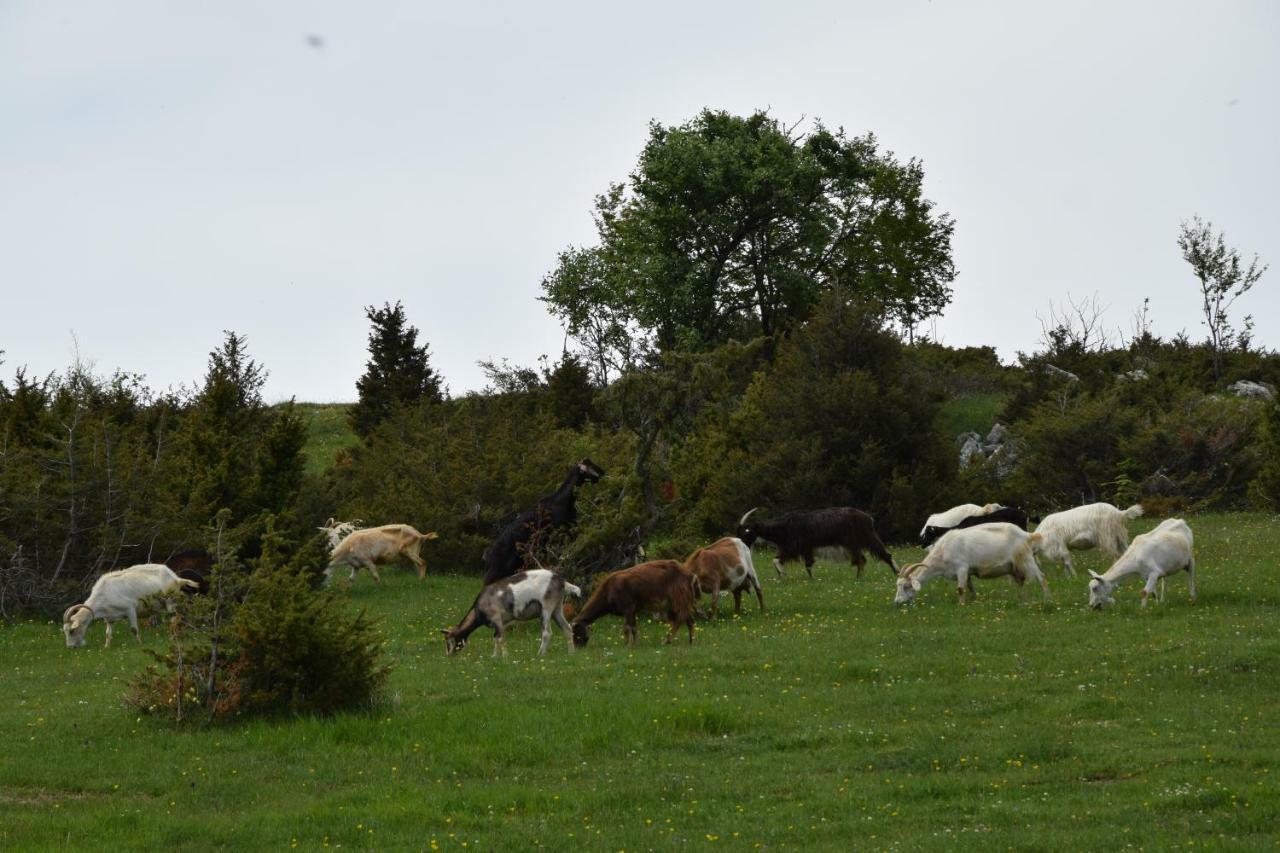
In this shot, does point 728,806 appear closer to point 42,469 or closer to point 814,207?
point 42,469

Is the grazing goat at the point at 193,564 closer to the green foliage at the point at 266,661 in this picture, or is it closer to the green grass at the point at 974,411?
the green foliage at the point at 266,661

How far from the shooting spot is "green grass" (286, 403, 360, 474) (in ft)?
190

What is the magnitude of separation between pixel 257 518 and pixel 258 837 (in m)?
17.4

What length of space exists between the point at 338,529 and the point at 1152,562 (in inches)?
776

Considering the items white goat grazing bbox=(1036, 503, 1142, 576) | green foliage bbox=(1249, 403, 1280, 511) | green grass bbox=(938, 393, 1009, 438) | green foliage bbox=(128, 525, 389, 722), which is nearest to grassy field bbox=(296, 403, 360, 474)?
green grass bbox=(938, 393, 1009, 438)

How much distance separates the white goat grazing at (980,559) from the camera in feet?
Answer: 72.0

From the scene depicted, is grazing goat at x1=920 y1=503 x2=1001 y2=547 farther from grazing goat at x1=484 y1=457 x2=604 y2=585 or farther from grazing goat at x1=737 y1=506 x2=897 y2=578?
grazing goat at x1=484 y1=457 x2=604 y2=585

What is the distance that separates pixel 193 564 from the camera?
89.9ft

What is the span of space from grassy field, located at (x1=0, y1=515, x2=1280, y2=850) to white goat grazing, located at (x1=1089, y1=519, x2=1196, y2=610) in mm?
388

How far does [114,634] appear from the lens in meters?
24.6

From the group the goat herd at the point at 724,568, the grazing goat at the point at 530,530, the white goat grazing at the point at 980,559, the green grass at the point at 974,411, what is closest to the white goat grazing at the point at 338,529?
the goat herd at the point at 724,568

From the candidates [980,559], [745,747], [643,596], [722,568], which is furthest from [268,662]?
[980,559]

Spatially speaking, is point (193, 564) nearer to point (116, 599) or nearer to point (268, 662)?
point (116, 599)

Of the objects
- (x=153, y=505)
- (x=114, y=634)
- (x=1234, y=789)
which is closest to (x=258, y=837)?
(x=1234, y=789)
